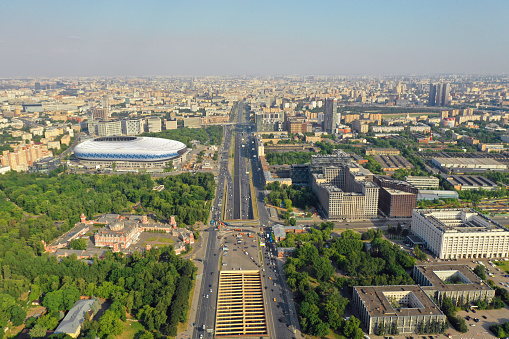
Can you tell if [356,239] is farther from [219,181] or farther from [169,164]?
[169,164]

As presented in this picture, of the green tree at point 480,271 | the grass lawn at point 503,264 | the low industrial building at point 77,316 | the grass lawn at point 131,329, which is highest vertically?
the green tree at point 480,271

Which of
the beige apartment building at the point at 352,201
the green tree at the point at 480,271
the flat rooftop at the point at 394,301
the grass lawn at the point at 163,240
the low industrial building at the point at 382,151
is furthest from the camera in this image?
the low industrial building at the point at 382,151

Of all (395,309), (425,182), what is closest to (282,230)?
(395,309)

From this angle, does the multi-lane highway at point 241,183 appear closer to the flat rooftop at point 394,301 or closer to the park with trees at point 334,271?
the park with trees at point 334,271

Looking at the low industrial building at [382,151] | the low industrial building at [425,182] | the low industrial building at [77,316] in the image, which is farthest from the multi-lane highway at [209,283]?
the low industrial building at [382,151]

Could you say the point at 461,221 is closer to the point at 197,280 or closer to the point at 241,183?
the point at 197,280

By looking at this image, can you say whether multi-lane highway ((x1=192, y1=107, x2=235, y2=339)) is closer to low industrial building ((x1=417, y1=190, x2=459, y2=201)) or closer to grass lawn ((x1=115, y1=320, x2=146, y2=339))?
grass lawn ((x1=115, y1=320, x2=146, y2=339))
